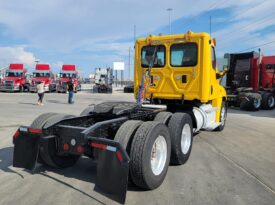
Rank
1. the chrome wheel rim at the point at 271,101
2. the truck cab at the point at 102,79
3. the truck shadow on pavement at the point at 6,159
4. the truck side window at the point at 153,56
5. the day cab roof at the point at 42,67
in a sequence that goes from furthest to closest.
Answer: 1. the truck cab at the point at 102,79
2. the day cab roof at the point at 42,67
3. the chrome wheel rim at the point at 271,101
4. the truck side window at the point at 153,56
5. the truck shadow on pavement at the point at 6,159

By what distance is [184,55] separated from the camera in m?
8.37

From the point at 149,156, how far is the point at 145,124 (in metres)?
0.57

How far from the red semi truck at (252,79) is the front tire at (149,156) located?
14.8m

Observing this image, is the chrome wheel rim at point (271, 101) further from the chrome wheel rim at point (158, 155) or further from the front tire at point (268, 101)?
the chrome wheel rim at point (158, 155)

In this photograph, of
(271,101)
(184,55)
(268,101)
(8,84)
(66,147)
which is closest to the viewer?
(66,147)

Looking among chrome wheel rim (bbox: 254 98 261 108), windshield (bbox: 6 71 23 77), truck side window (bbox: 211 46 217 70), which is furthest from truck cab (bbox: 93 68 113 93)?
truck side window (bbox: 211 46 217 70)

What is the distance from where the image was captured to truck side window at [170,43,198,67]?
8234 mm

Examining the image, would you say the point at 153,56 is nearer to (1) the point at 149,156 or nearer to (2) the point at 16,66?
(1) the point at 149,156

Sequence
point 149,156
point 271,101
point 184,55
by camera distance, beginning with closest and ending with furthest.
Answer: point 149,156 < point 184,55 < point 271,101

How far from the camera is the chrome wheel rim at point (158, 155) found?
5.18 m

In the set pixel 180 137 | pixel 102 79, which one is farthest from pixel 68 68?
pixel 180 137

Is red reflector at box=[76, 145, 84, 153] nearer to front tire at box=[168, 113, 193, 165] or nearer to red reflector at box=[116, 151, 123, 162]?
red reflector at box=[116, 151, 123, 162]

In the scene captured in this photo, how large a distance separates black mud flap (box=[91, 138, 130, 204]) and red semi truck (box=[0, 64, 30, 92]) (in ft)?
108

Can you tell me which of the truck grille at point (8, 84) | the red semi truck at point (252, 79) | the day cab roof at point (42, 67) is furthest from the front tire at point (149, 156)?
the truck grille at point (8, 84)
